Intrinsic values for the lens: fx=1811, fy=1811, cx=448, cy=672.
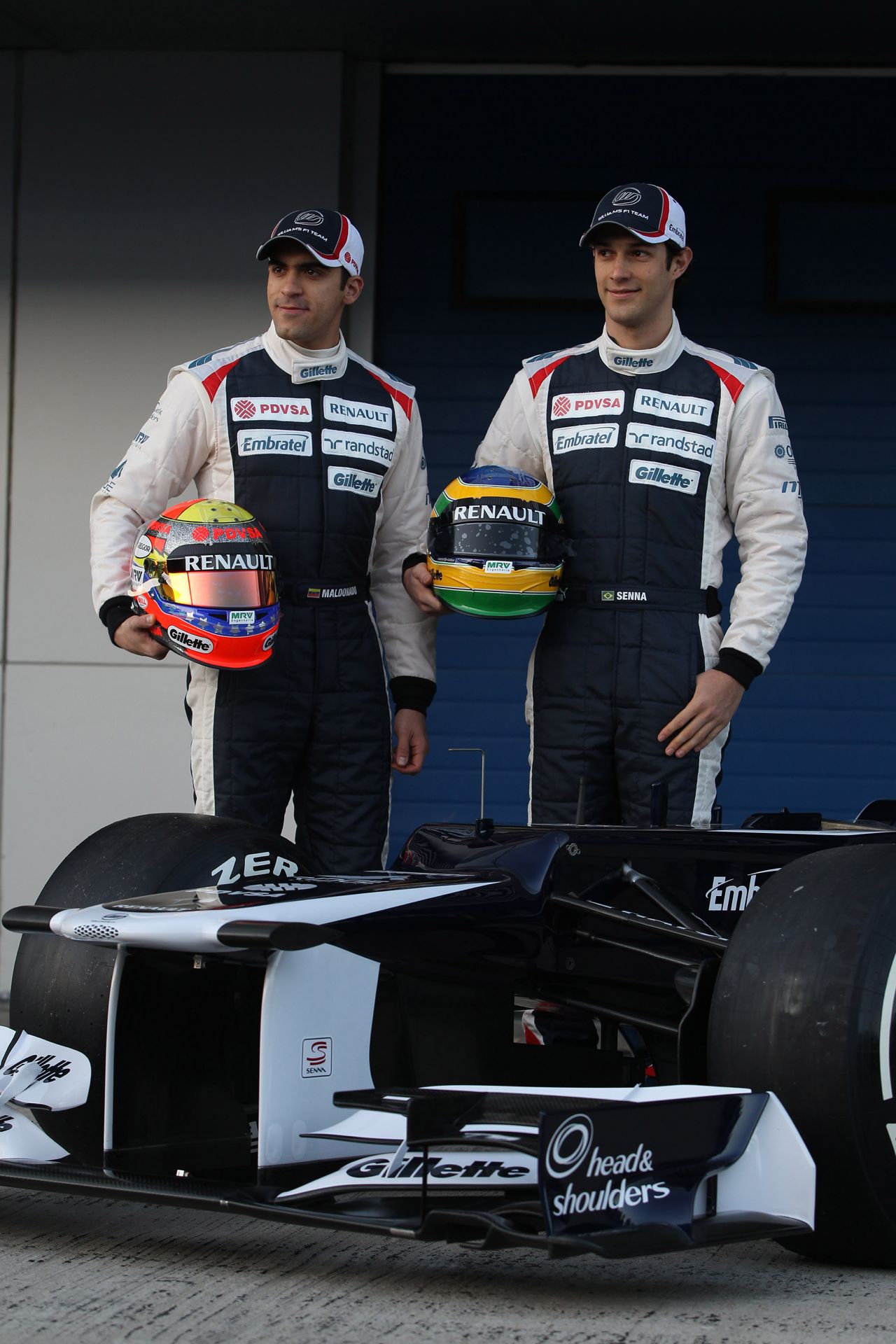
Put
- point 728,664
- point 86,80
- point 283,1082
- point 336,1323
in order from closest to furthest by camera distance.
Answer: point 336,1323, point 283,1082, point 728,664, point 86,80

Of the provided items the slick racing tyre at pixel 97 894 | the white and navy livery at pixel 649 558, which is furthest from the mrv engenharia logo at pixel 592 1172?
the white and navy livery at pixel 649 558

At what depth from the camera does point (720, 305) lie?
698 cm

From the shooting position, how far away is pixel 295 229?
4398 mm

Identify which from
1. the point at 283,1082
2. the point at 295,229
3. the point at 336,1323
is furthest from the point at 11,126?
the point at 336,1323

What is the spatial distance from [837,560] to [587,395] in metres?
2.81

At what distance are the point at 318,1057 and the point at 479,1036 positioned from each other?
21.0 inches

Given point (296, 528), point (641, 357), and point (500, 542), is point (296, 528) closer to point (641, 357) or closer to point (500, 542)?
point (500, 542)

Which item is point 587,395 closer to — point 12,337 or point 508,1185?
point 508,1185

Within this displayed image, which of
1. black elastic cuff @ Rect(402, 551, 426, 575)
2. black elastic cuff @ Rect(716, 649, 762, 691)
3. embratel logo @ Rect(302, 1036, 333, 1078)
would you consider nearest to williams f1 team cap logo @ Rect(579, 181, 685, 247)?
black elastic cuff @ Rect(402, 551, 426, 575)

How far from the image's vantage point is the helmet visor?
13.8ft

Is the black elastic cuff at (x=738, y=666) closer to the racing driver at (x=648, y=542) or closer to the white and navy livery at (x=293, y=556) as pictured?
the racing driver at (x=648, y=542)

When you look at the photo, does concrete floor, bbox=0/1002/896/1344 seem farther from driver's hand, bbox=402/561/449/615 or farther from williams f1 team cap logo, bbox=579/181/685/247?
williams f1 team cap logo, bbox=579/181/685/247

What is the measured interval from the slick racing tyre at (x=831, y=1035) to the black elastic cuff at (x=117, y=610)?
189cm

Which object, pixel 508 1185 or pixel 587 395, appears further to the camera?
pixel 587 395
